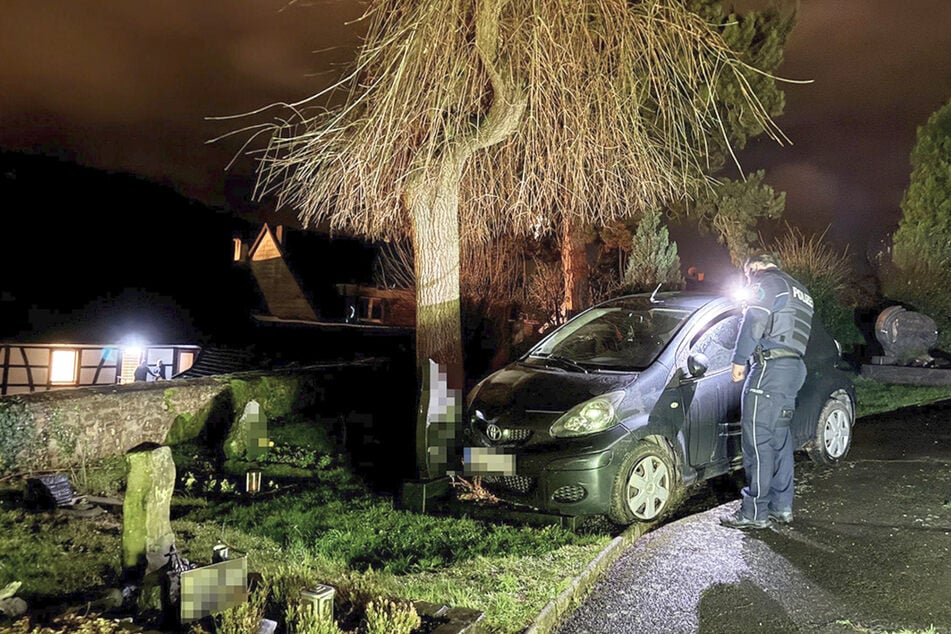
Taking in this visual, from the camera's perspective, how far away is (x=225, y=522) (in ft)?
19.0

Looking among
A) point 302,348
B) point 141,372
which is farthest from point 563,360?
point 141,372

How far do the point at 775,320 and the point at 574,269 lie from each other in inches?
570

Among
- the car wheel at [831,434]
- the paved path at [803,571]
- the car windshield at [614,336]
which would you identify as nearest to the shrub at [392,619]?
the paved path at [803,571]

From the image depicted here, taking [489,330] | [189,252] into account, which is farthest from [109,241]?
[489,330]

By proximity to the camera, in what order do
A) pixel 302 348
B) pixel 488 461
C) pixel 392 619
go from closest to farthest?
pixel 392 619 < pixel 488 461 < pixel 302 348

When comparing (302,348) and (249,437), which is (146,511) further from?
(302,348)

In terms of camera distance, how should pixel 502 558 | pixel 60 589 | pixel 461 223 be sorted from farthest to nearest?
pixel 461 223, pixel 502 558, pixel 60 589

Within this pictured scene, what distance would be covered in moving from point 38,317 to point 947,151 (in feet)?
91.8

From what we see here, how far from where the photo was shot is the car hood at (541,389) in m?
5.50

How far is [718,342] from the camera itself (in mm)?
6121

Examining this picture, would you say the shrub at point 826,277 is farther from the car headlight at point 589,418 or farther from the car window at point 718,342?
the car headlight at point 589,418

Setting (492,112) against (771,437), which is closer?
(771,437)

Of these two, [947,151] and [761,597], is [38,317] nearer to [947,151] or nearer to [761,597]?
[761,597]

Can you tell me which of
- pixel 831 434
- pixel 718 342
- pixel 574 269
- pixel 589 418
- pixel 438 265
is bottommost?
pixel 831 434
